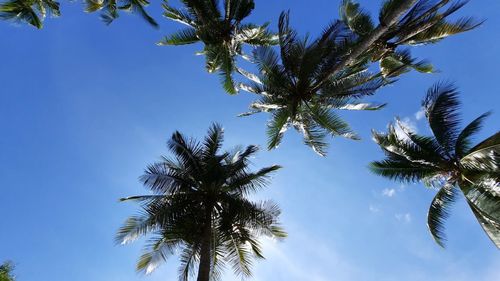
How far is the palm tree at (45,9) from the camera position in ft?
35.6

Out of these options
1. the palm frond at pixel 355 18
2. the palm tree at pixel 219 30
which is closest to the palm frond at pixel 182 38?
the palm tree at pixel 219 30

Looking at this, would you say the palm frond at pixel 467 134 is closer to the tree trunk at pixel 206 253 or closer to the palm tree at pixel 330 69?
the palm tree at pixel 330 69

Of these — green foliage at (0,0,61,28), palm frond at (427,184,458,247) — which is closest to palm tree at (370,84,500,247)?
palm frond at (427,184,458,247)

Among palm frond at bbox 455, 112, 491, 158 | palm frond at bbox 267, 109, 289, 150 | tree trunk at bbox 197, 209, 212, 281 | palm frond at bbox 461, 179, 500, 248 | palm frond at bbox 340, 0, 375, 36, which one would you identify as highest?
palm frond at bbox 340, 0, 375, 36

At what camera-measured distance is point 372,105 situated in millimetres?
17016

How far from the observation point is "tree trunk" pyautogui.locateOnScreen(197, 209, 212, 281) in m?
13.1

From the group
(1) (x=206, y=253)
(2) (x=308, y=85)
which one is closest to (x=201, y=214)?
(1) (x=206, y=253)

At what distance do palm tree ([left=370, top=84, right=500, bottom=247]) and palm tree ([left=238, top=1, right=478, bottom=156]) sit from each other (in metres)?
1.73

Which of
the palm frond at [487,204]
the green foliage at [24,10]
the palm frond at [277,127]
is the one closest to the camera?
the green foliage at [24,10]

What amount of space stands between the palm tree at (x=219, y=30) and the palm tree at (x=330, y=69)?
914mm

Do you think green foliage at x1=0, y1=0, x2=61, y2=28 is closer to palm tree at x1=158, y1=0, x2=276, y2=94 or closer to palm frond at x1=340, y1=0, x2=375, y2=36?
palm tree at x1=158, y1=0, x2=276, y2=94

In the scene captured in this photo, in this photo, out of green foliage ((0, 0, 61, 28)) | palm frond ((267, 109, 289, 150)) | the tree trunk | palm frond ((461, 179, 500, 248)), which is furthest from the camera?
palm frond ((267, 109, 289, 150))

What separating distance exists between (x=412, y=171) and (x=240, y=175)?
635cm

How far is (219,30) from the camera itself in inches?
645
